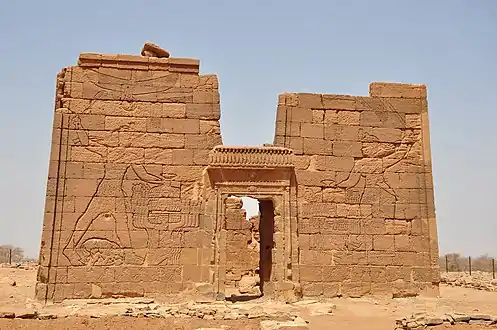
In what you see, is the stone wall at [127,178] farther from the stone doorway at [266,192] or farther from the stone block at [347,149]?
the stone block at [347,149]

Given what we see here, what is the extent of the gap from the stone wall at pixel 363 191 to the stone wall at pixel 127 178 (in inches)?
83.9

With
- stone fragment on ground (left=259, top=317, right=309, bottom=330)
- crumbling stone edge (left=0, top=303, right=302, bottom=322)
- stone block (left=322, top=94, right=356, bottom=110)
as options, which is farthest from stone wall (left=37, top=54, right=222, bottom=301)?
stone fragment on ground (left=259, top=317, right=309, bottom=330)

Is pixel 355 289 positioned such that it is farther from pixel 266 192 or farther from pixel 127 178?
pixel 127 178

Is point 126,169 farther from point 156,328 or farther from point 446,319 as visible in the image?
point 446,319

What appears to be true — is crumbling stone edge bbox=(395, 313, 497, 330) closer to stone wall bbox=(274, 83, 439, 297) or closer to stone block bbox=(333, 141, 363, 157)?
stone wall bbox=(274, 83, 439, 297)

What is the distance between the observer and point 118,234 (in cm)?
939

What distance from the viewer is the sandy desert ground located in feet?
24.5

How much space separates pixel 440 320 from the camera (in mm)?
7137

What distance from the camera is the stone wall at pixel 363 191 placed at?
32.9 ft

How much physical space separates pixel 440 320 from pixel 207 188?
5.05 metres

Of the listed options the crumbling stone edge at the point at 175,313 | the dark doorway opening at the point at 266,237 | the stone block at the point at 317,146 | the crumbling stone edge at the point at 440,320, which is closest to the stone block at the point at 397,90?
the stone block at the point at 317,146

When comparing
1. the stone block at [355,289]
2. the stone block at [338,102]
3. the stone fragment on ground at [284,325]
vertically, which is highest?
the stone block at [338,102]

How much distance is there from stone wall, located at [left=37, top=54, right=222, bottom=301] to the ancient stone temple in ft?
0.08

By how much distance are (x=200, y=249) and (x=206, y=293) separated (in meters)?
0.89
